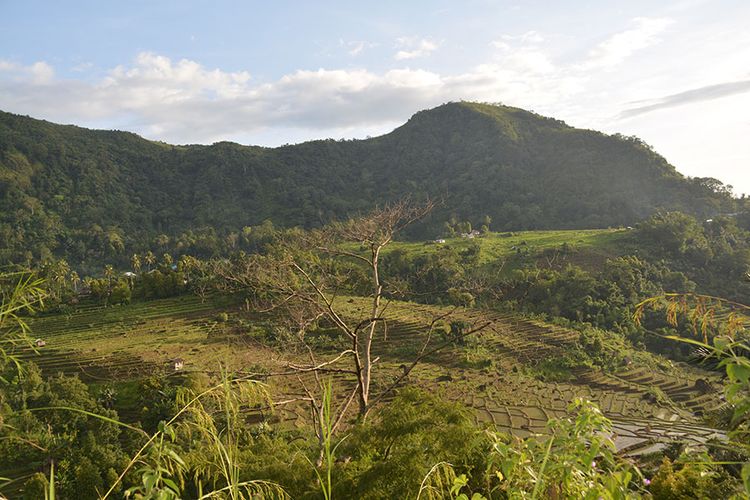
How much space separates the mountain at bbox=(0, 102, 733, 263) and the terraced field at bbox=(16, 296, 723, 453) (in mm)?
38551

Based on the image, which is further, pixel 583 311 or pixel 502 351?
pixel 583 311

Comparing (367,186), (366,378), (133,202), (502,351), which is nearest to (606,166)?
(367,186)

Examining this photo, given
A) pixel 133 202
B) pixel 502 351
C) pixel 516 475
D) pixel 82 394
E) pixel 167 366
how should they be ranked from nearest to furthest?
1. pixel 516 475
2. pixel 82 394
3. pixel 167 366
4. pixel 502 351
5. pixel 133 202

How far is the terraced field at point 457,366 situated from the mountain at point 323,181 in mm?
38551

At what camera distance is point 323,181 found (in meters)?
103

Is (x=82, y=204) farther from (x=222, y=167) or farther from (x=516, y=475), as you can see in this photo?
(x=516, y=475)

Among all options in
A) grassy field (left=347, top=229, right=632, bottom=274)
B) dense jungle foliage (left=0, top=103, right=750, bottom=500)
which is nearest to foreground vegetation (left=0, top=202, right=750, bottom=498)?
dense jungle foliage (left=0, top=103, right=750, bottom=500)

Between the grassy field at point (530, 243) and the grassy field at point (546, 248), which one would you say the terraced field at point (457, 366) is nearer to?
the grassy field at point (546, 248)

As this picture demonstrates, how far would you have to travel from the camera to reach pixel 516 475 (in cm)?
274

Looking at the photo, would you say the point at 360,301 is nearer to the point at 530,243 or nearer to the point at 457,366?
the point at 457,366

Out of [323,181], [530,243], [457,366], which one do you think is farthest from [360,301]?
[323,181]

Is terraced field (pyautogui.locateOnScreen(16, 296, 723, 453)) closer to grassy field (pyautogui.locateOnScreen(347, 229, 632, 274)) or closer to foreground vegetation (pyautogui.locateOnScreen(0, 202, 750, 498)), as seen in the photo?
foreground vegetation (pyautogui.locateOnScreen(0, 202, 750, 498))

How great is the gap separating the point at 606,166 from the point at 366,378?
8052 cm

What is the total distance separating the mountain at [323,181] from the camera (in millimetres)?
68312
